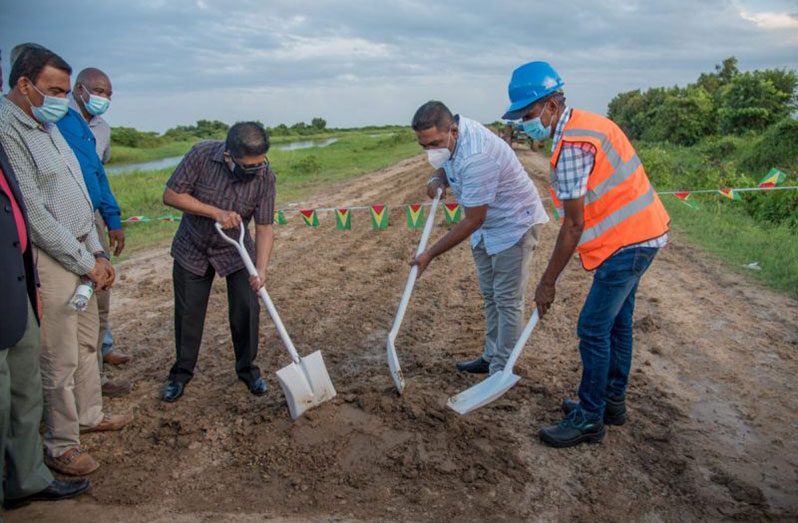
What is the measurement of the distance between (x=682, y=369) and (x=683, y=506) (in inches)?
67.4

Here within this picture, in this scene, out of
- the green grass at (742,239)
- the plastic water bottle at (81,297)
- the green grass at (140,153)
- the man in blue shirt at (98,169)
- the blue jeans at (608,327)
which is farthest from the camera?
the green grass at (140,153)

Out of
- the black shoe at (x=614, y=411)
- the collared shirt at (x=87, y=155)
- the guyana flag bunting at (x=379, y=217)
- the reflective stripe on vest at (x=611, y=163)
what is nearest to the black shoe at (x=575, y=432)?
the black shoe at (x=614, y=411)

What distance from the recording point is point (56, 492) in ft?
9.63

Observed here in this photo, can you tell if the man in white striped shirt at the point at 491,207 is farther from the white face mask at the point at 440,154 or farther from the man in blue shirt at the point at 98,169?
the man in blue shirt at the point at 98,169

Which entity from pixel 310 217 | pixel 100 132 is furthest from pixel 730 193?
pixel 100 132

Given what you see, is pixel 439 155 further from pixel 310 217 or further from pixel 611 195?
pixel 310 217

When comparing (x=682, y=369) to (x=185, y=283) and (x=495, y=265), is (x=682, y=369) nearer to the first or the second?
(x=495, y=265)

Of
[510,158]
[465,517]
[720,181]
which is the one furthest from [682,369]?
[720,181]

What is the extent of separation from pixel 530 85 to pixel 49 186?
2411 mm

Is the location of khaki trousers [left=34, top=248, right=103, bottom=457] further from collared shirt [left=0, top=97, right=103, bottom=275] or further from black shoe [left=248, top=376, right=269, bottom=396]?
black shoe [left=248, top=376, right=269, bottom=396]

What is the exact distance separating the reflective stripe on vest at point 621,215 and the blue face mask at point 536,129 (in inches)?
20.9

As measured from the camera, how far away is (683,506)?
9.52 ft

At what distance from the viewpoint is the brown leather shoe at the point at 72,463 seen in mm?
3160

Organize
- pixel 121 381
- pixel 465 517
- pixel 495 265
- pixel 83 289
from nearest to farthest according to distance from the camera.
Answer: pixel 465 517, pixel 83 289, pixel 495 265, pixel 121 381
